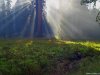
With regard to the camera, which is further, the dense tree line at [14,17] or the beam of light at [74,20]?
the dense tree line at [14,17]

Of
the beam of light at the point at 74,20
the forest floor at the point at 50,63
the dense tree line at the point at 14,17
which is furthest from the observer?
the dense tree line at the point at 14,17

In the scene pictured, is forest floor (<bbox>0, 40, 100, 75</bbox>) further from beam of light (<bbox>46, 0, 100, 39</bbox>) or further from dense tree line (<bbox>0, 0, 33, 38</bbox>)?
dense tree line (<bbox>0, 0, 33, 38</bbox>)

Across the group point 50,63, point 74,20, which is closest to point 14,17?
point 74,20

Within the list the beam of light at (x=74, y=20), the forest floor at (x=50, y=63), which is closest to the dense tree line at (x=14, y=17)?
the beam of light at (x=74, y=20)

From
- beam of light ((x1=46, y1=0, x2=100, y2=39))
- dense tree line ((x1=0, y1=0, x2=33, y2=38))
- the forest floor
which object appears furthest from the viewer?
dense tree line ((x1=0, y1=0, x2=33, y2=38))

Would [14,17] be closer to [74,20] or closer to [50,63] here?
[74,20]

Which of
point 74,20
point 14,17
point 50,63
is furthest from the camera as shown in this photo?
point 14,17

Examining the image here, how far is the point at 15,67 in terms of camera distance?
16.0 meters

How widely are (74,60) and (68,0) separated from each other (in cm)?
6804

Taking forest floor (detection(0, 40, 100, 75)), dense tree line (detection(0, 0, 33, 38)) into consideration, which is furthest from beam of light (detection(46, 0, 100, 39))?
forest floor (detection(0, 40, 100, 75))

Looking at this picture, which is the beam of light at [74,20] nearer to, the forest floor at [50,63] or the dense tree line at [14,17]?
the dense tree line at [14,17]

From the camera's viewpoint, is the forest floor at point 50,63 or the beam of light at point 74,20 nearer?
the forest floor at point 50,63

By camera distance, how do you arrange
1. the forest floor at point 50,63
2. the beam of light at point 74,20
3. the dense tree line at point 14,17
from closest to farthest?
the forest floor at point 50,63, the beam of light at point 74,20, the dense tree line at point 14,17

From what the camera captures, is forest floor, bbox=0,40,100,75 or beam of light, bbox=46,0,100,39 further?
beam of light, bbox=46,0,100,39
